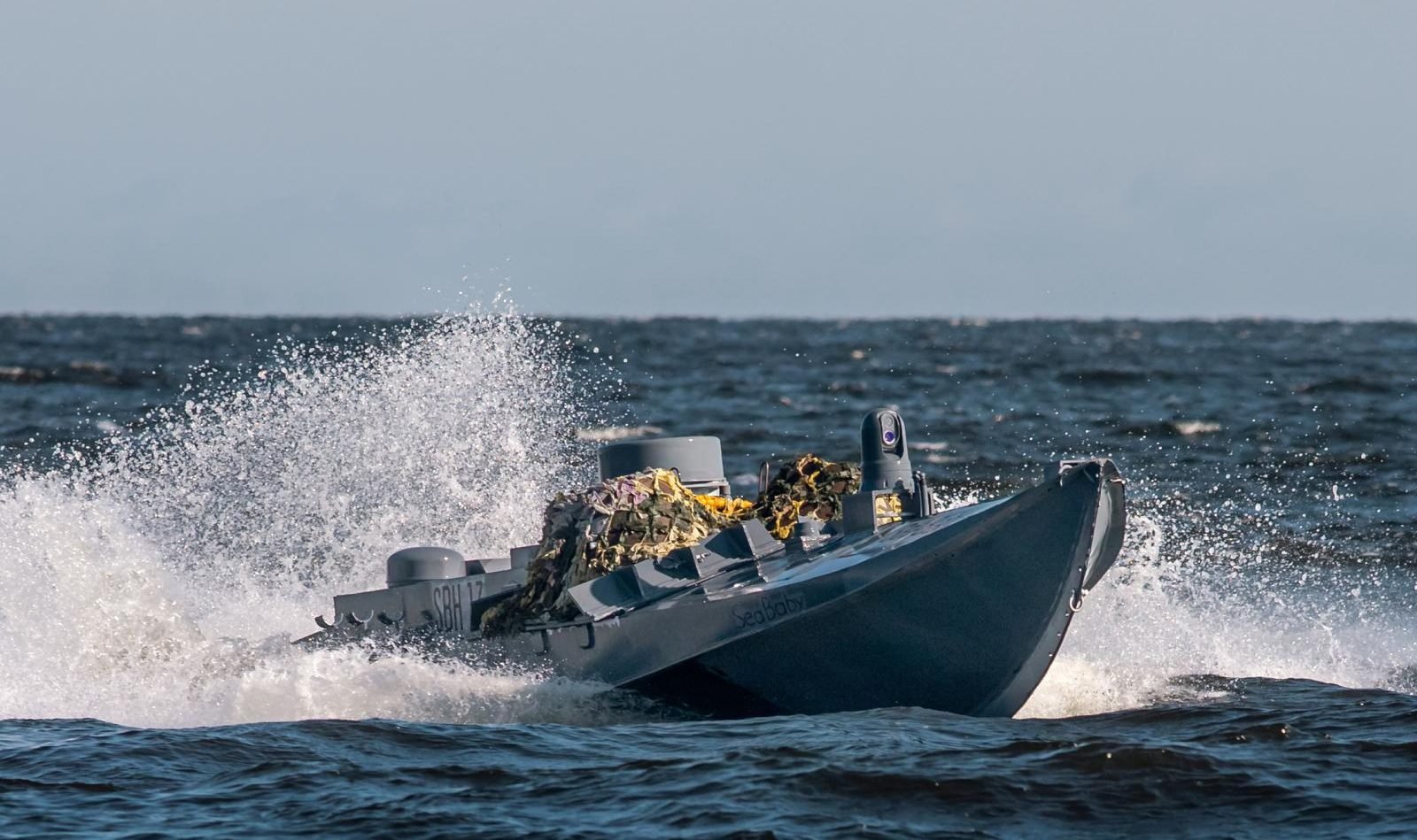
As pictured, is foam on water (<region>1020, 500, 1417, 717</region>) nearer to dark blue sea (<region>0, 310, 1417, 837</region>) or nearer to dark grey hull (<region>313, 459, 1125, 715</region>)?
dark blue sea (<region>0, 310, 1417, 837</region>)

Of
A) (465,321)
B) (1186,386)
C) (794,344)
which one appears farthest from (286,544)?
(794,344)

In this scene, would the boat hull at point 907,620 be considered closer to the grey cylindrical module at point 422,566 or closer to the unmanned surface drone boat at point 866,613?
the unmanned surface drone boat at point 866,613

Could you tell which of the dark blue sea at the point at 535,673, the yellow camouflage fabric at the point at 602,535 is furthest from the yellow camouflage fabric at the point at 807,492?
the dark blue sea at the point at 535,673

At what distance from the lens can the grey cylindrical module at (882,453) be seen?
36.2 feet

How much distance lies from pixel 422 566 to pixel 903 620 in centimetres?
396

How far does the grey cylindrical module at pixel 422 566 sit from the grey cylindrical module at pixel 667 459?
125cm

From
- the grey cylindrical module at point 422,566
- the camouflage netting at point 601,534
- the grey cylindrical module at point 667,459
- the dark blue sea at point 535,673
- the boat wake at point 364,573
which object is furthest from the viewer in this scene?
the grey cylindrical module at point 667,459

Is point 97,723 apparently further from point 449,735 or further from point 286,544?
point 286,544

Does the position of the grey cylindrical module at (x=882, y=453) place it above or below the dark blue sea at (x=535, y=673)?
above

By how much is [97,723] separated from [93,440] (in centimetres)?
1808

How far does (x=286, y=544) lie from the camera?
60.3 ft

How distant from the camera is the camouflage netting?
11.0m

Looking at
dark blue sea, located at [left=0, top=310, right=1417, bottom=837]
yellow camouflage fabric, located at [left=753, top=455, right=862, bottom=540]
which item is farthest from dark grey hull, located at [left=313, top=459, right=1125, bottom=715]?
yellow camouflage fabric, located at [left=753, top=455, right=862, bottom=540]

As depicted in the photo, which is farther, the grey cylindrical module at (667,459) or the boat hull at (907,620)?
the grey cylindrical module at (667,459)
